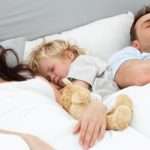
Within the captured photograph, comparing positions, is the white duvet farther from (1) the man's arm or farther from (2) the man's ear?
(2) the man's ear

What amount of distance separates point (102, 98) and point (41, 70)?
0.90 ft

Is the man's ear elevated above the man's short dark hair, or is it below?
below

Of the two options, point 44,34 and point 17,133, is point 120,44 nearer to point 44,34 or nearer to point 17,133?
point 44,34

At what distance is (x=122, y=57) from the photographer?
1598 mm

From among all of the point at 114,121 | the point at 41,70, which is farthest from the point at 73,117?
the point at 41,70

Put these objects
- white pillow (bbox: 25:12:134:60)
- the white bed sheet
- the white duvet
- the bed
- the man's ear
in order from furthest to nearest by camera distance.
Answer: white pillow (bbox: 25:12:134:60)
the man's ear
the bed
the white duvet
the white bed sheet

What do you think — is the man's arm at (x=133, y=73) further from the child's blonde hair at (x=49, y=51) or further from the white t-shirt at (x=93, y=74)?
the child's blonde hair at (x=49, y=51)

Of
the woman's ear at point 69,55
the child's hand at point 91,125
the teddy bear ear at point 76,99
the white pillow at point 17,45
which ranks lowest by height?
the child's hand at point 91,125

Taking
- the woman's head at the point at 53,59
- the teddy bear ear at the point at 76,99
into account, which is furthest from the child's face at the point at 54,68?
the teddy bear ear at the point at 76,99

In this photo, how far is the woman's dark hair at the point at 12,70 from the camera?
1.50 meters

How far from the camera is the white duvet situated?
1218mm

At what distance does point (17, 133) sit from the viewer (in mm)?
1210

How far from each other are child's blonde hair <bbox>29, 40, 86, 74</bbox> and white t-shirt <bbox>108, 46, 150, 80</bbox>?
0.14 metres

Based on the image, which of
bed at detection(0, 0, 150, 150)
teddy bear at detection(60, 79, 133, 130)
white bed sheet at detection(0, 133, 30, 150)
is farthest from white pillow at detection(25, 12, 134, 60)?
white bed sheet at detection(0, 133, 30, 150)
